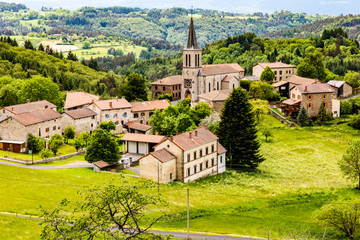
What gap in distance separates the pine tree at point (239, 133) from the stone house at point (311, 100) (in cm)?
2793

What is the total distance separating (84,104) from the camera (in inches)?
3413

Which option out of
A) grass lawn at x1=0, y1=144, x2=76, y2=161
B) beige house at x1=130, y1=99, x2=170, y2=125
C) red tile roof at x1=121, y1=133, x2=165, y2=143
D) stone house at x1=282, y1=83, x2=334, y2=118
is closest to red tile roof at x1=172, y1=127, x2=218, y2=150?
red tile roof at x1=121, y1=133, x2=165, y2=143

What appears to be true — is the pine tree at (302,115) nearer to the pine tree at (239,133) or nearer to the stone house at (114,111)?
the pine tree at (239,133)

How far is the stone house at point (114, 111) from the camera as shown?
264 feet

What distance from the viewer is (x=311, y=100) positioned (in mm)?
91500

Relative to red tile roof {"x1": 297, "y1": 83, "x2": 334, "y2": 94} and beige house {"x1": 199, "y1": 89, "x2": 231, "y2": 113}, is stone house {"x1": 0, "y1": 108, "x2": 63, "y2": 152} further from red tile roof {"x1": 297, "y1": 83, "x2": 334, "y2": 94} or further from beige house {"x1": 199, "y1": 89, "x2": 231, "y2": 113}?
red tile roof {"x1": 297, "y1": 83, "x2": 334, "y2": 94}

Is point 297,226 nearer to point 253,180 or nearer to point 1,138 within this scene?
point 253,180

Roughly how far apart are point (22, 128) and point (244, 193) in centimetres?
3388

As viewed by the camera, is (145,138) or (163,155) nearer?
(163,155)

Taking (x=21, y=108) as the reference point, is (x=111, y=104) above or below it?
below

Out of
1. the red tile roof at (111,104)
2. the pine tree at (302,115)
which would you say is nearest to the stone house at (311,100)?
the pine tree at (302,115)

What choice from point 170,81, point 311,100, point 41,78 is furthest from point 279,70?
point 41,78

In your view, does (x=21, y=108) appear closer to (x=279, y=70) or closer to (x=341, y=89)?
(x=341, y=89)

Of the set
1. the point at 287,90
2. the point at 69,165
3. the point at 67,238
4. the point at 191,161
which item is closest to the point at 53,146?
the point at 69,165
